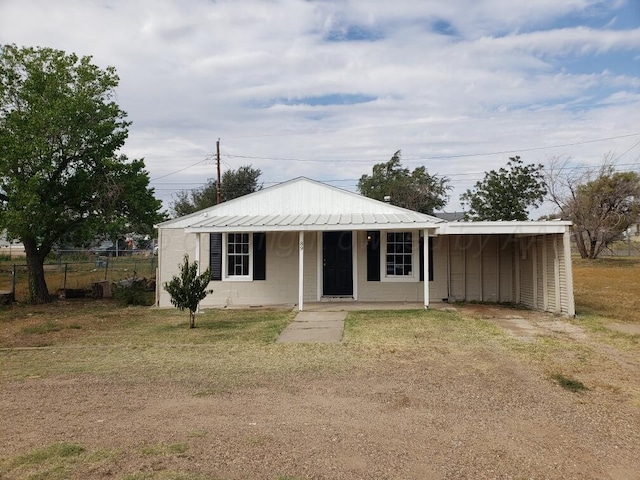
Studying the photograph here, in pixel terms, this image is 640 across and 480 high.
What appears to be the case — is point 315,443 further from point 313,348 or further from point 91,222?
point 91,222

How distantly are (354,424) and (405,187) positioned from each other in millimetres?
37033

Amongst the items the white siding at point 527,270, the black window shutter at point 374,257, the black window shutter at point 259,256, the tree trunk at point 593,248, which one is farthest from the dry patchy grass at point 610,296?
the tree trunk at point 593,248

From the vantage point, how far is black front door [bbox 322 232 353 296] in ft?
45.9

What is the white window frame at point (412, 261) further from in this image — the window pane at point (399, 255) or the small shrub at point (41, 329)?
the small shrub at point (41, 329)

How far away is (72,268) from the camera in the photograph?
2766cm

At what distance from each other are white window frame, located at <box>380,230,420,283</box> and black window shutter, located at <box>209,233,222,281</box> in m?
4.43

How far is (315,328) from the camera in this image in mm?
9938

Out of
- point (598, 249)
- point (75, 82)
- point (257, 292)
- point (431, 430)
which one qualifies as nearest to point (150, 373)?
point (431, 430)

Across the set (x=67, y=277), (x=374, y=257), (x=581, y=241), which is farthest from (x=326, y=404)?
(x=581, y=241)

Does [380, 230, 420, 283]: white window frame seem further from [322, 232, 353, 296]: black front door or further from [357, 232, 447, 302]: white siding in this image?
[322, 232, 353, 296]: black front door

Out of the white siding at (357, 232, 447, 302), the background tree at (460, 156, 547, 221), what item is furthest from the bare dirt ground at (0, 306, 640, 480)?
the background tree at (460, 156, 547, 221)

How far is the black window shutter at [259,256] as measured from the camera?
46.0 ft

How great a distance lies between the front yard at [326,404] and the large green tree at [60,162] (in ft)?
19.0

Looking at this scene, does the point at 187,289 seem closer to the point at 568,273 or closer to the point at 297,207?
the point at 297,207
